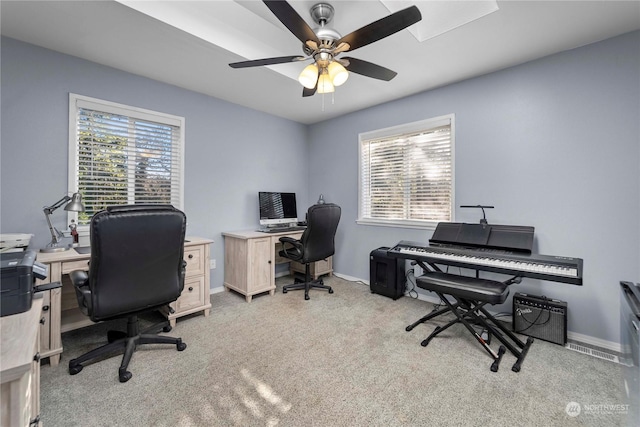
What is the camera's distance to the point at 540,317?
2.25m

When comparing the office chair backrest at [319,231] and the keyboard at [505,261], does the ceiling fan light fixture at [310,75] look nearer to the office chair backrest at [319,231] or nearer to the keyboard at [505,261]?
the office chair backrest at [319,231]

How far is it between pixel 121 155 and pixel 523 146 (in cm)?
400

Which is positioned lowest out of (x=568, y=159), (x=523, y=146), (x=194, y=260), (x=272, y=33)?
(x=194, y=260)

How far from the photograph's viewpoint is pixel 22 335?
822mm

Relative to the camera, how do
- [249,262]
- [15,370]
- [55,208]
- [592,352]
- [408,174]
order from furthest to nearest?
[408,174] < [249,262] < [55,208] < [592,352] < [15,370]

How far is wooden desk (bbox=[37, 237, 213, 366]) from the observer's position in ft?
6.21

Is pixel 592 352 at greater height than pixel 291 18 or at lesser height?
lesser

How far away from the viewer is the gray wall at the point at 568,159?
6.86ft

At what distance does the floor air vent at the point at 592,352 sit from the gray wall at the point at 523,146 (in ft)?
0.54

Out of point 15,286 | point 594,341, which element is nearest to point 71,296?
point 15,286

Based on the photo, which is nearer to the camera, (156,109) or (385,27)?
(385,27)
